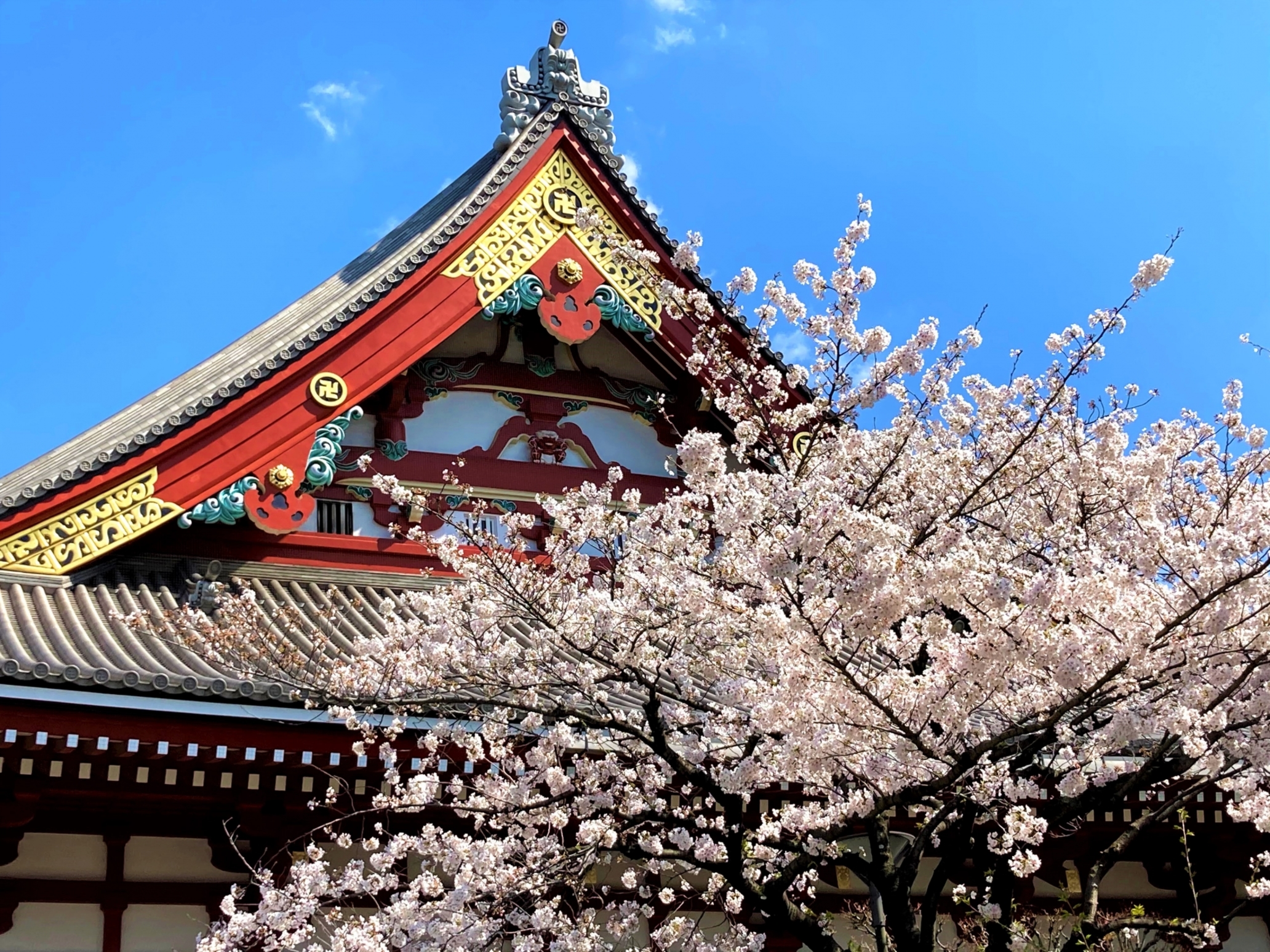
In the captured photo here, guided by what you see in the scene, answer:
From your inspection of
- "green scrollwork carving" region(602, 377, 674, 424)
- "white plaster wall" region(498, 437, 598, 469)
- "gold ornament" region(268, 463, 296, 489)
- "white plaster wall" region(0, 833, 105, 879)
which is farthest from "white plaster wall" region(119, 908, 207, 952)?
"green scrollwork carving" region(602, 377, 674, 424)

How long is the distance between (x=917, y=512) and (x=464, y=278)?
14.9ft

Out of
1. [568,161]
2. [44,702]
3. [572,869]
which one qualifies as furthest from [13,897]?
[568,161]

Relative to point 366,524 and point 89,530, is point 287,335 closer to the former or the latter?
point 366,524

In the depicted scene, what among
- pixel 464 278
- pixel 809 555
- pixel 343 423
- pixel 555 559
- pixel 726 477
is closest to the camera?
pixel 809 555

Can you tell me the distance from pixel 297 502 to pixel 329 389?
0.82 metres

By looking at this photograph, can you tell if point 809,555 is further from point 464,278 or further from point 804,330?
point 464,278

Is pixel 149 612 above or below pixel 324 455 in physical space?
below

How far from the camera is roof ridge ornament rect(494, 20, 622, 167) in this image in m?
11.0

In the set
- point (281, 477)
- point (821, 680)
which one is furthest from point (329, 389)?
point (821, 680)

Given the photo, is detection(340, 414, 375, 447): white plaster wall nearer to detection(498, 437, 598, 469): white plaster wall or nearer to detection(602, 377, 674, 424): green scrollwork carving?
detection(498, 437, 598, 469): white plaster wall

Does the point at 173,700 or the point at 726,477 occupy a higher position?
the point at 726,477

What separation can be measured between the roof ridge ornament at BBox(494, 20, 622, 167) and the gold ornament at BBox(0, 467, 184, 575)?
436 cm

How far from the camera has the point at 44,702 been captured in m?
6.11

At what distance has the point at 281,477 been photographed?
29.2 feet
